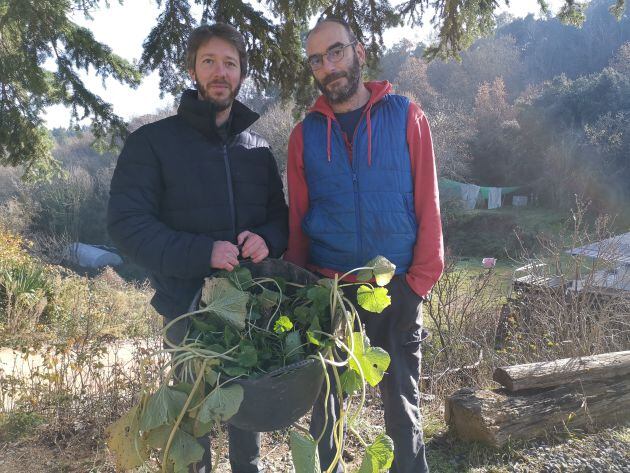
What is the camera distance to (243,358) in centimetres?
150

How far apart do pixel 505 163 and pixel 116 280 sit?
2225 centimetres

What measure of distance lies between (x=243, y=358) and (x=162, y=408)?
0.82 ft

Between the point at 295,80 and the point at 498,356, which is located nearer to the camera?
the point at 295,80

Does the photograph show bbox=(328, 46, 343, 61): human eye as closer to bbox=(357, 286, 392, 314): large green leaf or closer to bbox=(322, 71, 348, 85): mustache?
bbox=(322, 71, 348, 85): mustache

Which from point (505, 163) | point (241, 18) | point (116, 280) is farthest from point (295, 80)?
point (505, 163)

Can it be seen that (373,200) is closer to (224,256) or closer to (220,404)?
(224,256)

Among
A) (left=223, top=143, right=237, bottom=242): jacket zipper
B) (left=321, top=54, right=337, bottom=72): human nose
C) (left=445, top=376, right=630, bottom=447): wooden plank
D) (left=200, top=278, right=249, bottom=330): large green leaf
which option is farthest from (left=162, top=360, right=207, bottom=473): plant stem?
(left=445, top=376, right=630, bottom=447): wooden plank

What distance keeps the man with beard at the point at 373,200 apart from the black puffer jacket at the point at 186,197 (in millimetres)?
197

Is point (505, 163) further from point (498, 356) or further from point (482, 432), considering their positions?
point (482, 432)

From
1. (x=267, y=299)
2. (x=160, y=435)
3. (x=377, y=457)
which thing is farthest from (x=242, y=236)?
(x=377, y=457)

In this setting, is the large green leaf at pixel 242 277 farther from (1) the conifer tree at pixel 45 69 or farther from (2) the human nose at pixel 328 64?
(1) the conifer tree at pixel 45 69

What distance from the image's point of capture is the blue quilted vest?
2.11 metres

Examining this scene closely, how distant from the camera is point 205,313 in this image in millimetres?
1730

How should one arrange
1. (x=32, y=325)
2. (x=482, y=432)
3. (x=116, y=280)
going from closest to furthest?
(x=482, y=432) → (x=32, y=325) → (x=116, y=280)
